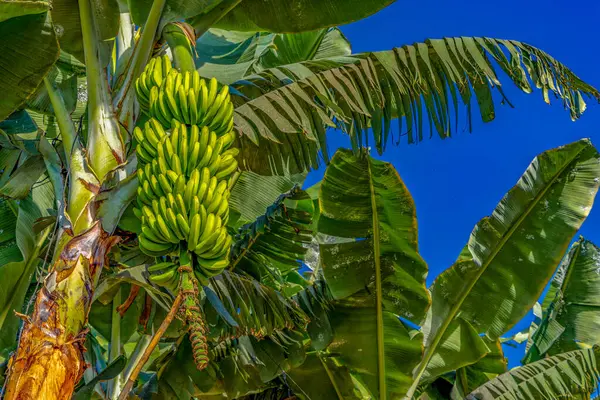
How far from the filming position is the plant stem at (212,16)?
309cm

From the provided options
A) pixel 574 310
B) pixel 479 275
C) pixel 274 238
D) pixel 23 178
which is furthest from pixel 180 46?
pixel 574 310

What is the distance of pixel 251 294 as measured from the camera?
333 cm

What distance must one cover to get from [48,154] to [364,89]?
1454 mm

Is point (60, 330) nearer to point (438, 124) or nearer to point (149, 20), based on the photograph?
point (149, 20)

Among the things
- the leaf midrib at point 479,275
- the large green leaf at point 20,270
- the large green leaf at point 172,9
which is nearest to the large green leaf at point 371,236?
the leaf midrib at point 479,275

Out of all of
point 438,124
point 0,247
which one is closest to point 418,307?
point 438,124

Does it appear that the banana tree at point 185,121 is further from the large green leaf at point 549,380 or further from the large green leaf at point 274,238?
the large green leaf at point 549,380

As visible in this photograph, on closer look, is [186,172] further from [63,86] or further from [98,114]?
[63,86]

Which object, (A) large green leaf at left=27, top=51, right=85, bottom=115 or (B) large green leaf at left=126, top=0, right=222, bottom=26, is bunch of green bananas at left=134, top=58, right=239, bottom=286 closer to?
(B) large green leaf at left=126, top=0, right=222, bottom=26

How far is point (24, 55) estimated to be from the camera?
279 cm

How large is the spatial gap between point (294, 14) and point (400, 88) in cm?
77

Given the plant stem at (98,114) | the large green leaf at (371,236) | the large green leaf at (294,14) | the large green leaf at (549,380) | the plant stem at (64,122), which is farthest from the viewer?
the large green leaf at (549,380)

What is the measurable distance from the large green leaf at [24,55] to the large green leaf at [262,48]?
1342 mm

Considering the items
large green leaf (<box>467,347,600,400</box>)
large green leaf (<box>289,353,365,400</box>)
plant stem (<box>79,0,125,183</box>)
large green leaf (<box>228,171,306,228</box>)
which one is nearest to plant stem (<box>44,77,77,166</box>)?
plant stem (<box>79,0,125,183</box>)
